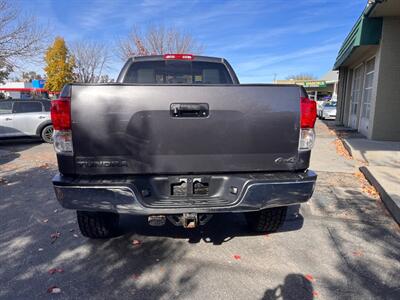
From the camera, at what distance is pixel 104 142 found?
8.64ft

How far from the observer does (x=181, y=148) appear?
8.99 ft

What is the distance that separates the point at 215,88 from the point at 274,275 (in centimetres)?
185

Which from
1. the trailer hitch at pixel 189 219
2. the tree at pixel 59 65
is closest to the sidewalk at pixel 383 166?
the trailer hitch at pixel 189 219

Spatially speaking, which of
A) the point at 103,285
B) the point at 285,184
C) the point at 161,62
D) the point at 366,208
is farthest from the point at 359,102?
the point at 103,285

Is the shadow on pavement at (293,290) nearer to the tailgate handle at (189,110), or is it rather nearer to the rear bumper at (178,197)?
the rear bumper at (178,197)

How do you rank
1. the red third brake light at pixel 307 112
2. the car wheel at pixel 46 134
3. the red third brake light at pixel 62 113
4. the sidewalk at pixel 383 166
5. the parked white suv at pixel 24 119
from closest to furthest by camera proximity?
the red third brake light at pixel 62 113 → the red third brake light at pixel 307 112 → the sidewalk at pixel 383 166 → the parked white suv at pixel 24 119 → the car wheel at pixel 46 134

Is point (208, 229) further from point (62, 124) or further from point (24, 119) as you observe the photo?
point (24, 119)

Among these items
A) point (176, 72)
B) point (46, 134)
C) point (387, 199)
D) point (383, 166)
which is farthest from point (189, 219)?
point (46, 134)

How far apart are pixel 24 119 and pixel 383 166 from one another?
11101 millimetres

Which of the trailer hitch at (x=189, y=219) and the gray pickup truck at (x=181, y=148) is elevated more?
the gray pickup truck at (x=181, y=148)

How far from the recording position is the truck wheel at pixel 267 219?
359cm

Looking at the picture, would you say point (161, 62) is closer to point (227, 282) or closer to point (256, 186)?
point (256, 186)

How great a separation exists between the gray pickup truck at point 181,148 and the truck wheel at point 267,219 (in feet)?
2.56

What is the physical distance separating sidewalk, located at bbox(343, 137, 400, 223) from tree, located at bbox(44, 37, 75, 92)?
36.0m
